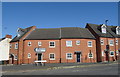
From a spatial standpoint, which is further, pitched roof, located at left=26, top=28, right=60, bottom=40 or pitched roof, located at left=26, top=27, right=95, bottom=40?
pitched roof, located at left=26, top=28, right=60, bottom=40

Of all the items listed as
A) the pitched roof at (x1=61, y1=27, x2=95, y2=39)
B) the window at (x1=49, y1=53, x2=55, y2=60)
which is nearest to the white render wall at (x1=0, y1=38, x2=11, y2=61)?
the window at (x1=49, y1=53, x2=55, y2=60)

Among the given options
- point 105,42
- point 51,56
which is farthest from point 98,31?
point 51,56

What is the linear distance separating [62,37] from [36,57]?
293 inches

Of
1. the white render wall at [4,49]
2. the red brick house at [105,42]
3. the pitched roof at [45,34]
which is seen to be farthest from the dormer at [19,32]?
the red brick house at [105,42]

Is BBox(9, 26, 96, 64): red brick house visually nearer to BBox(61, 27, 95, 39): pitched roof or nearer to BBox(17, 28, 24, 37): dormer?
BBox(61, 27, 95, 39): pitched roof

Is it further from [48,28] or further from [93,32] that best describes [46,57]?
[93,32]

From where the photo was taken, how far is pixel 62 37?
1409 inches

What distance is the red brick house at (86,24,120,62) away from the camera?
36.4 metres

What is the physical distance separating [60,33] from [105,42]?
10972 millimetres

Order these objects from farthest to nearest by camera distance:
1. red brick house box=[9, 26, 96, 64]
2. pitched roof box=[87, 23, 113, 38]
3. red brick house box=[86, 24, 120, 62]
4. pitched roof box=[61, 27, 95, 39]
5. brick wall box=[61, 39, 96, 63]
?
pitched roof box=[87, 23, 113, 38] < pitched roof box=[61, 27, 95, 39] < red brick house box=[86, 24, 120, 62] < red brick house box=[9, 26, 96, 64] < brick wall box=[61, 39, 96, 63]

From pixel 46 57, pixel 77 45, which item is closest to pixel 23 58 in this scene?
pixel 46 57

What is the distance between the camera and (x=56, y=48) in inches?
1407

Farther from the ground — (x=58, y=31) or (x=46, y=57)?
(x=58, y=31)

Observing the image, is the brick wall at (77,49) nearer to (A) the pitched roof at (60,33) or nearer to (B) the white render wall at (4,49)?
(A) the pitched roof at (60,33)
